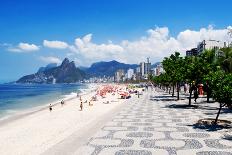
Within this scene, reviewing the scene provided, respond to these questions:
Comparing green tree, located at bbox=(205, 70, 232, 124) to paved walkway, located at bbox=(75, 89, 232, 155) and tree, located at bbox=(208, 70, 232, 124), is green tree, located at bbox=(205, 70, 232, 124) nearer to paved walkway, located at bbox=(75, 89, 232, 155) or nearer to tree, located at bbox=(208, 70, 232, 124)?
tree, located at bbox=(208, 70, 232, 124)

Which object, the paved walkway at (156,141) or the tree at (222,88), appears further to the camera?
the tree at (222,88)

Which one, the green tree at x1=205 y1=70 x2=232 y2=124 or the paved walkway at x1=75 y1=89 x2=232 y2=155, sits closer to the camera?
the paved walkway at x1=75 y1=89 x2=232 y2=155

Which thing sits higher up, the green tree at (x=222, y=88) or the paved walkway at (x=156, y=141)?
the green tree at (x=222, y=88)

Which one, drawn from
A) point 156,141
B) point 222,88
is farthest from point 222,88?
point 156,141

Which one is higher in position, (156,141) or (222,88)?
(222,88)

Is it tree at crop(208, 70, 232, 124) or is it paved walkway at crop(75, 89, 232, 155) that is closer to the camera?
paved walkway at crop(75, 89, 232, 155)

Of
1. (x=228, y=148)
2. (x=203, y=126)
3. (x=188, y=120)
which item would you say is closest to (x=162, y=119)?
(x=188, y=120)

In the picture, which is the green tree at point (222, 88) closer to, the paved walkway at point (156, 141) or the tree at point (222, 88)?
the tree at point (222, 88)

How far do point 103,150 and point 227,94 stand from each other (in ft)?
33.8

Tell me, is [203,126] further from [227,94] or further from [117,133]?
[117,133]

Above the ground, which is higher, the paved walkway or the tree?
the tree

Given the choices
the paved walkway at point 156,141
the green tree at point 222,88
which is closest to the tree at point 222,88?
the green tree at point 222,88

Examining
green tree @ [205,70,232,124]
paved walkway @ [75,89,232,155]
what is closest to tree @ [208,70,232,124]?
green tree @ [205,70,232,124]

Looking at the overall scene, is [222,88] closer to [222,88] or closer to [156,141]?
[222,88]
